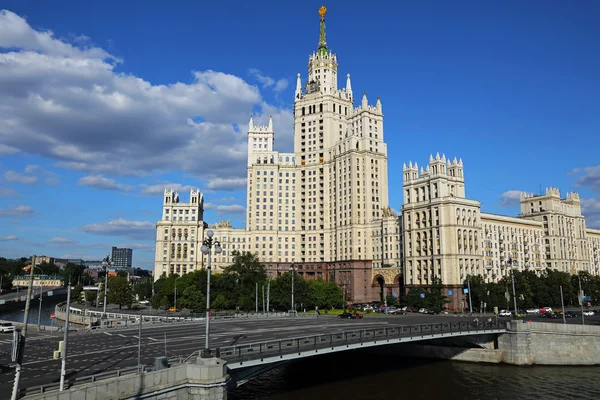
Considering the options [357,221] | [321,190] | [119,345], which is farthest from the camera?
[321,190]

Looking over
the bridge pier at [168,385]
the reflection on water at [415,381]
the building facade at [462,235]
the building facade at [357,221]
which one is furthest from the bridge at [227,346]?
the building facade at [357,221]

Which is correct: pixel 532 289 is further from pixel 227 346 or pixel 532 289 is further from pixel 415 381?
pixel 227 346

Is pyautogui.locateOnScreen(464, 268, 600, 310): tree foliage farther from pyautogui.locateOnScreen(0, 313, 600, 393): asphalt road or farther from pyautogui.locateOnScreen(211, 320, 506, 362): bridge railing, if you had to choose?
pyautogui.locateOnScreen(0, 313, 600, 393): asphalt road

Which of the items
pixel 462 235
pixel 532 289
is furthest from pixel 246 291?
pixel 532 289

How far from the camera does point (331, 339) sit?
157 feet

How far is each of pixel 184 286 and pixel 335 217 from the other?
212ft

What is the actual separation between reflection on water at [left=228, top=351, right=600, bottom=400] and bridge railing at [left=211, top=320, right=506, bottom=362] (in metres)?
6.07

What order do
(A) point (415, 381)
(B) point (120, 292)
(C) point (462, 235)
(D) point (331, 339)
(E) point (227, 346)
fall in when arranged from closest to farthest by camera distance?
(D) point (331, 339), (E) point (227, 346), (A) point (415, 381), (C) point (462, 235), (B) point (120, 292)

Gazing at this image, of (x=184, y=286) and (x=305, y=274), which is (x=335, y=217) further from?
(x=184, y=286)

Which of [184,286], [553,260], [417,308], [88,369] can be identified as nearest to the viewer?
[88,369]

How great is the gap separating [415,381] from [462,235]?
249 feet

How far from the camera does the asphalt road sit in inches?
1437

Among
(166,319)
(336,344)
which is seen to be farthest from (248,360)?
(166,319)

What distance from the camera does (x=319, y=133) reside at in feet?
614
